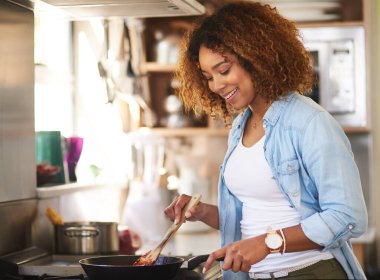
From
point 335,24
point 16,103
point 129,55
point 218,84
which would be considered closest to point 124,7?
point 16,103

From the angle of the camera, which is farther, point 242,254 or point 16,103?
point 16,103

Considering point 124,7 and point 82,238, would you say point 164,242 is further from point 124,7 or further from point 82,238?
point 124,7

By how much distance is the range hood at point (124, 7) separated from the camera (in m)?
2.26

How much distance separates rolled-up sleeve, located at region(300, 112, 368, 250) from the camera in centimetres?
173

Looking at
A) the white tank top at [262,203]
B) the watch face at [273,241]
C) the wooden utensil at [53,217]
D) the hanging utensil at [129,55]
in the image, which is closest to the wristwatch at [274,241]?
the watch face at [273,241]

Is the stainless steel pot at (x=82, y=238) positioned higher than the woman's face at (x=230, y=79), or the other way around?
the woman's face at (x=230, y=79)

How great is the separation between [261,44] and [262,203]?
0.39 m

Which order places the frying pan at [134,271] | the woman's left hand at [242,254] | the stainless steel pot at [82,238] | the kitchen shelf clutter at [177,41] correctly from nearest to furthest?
the woman's left hand at [242,254], the frying pan at [134,271], the stainless steel pot at [82,238], the kitchen shelf clutter at [177,41]

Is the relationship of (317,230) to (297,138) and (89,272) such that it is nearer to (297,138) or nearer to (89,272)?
(297,138)

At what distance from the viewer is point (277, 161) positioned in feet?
6.05

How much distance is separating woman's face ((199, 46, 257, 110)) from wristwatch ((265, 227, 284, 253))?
13.8 inches

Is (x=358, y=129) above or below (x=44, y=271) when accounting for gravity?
above

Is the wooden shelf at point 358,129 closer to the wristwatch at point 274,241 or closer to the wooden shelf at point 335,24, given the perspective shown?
the wooden shelf at point 335,24

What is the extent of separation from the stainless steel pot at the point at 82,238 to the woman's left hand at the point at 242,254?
2.77ft
